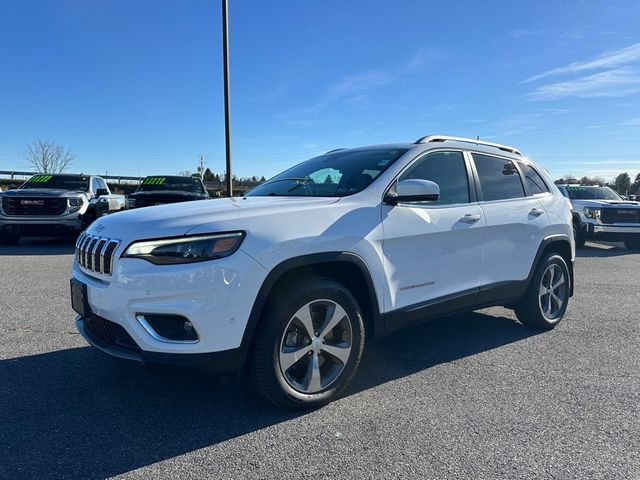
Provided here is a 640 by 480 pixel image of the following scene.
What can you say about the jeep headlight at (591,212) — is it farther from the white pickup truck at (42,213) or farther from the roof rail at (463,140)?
the white pickup truck at (42,213)

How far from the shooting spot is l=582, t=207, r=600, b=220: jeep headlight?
12.1 metres

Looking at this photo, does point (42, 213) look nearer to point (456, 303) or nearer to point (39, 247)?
point (39, 247)

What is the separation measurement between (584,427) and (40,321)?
4.83 m

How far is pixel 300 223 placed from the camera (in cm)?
295

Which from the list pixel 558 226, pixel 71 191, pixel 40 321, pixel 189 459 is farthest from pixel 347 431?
pixel 71 191

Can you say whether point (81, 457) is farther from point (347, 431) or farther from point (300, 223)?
point (300, 223)

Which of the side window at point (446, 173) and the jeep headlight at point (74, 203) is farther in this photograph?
the jeep headlight at point (74, 203)

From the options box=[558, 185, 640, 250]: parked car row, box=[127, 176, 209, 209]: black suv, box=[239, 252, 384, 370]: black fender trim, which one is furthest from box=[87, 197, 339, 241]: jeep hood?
box=[558, 185, 640, 250]: parked car row

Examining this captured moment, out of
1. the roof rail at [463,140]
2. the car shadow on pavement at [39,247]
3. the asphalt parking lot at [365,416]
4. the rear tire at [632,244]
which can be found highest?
the roof rail at [463,140]

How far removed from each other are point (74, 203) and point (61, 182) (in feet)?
6.27

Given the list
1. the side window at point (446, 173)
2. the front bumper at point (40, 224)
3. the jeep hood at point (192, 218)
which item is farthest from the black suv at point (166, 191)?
the jeep hood at point (192, 218)

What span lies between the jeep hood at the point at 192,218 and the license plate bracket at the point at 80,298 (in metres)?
0.35

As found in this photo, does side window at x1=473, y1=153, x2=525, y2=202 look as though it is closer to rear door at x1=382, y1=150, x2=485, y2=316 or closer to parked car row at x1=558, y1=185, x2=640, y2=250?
rear door at x1=382, y1=150, x2=485, y2=316

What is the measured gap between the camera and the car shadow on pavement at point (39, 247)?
32.4ft
